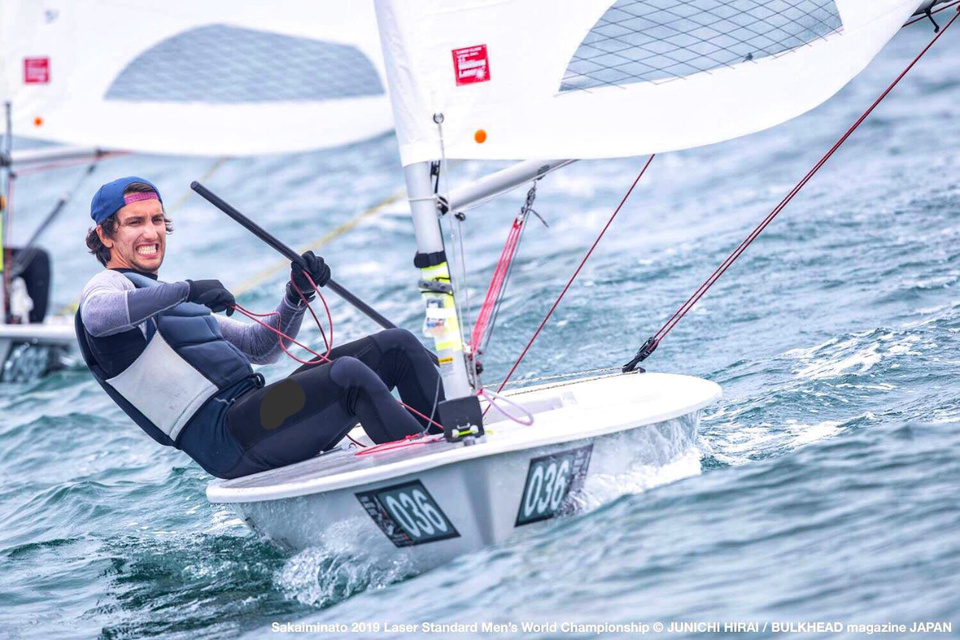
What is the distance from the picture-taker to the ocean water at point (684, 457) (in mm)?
2549

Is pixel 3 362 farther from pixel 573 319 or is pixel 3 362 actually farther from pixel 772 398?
pixel 772 398

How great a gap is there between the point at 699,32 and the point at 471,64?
647 millimetres

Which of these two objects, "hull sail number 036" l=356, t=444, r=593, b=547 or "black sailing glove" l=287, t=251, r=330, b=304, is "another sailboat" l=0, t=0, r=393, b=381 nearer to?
"black sailing glove" l=287, t=251, r=330, b=304

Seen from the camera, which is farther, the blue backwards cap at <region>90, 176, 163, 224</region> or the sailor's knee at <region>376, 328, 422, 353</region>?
the sailor's knee at <region>376, 328, 422, 353</region>

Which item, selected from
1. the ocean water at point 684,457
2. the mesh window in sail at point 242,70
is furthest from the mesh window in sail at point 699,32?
the mesh window in sail at point 242,70

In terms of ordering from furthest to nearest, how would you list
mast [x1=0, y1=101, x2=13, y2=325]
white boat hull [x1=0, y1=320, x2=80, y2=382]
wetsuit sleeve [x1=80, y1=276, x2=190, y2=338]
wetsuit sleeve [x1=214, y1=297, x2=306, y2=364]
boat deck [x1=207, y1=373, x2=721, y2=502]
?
mast [x1=0, y1=101, x2=13, y2=325] → white boat hull [x1=0, y1=320, x2=80, y2=382] → wetsuit sleeve [x1=214, y1=297, x2=306, y2=364] → wetsuit sleeve [x1=80, y1=276, x2=190, y2=338] → boat deck [x1=207, y1=373, x2=721, y2=502]

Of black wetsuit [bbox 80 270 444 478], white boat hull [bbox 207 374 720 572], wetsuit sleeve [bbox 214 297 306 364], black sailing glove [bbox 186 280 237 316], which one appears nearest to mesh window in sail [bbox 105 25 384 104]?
wetsuit sleeve [bbox 214 297 306 364]

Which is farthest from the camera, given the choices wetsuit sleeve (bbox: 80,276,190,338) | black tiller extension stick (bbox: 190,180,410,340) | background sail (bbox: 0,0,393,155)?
background sail (bbox: 0,0,393,155)

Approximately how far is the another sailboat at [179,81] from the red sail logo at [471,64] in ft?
10.3

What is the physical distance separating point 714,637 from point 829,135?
23.9 ft

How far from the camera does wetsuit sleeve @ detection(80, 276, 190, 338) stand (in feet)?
9.54

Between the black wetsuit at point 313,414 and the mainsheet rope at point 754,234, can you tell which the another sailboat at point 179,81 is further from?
the black wetsuit at point 313,414

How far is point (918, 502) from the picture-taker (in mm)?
2703

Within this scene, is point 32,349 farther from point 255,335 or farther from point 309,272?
point 309,272
